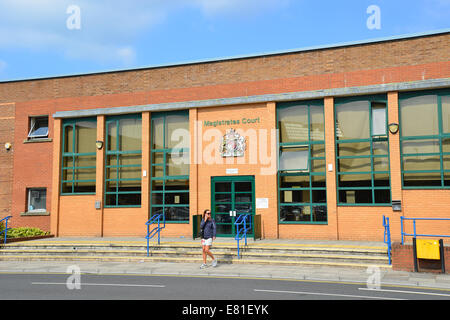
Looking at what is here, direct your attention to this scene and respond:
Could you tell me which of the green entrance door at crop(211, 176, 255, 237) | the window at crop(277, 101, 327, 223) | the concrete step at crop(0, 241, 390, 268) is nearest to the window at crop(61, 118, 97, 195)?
the concrete step at crop(0, 241, 390, 268)

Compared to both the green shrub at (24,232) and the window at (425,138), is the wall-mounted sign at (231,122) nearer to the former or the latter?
the window at (425,138)

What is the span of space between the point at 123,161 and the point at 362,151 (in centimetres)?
1053

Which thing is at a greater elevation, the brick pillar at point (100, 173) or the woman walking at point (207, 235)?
the brick pillar at point (100, 173)

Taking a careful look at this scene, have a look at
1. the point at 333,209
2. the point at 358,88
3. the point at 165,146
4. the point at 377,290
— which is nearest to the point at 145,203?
the point at 165,146

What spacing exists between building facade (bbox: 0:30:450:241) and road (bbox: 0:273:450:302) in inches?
242

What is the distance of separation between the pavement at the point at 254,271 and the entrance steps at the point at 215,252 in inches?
13.8

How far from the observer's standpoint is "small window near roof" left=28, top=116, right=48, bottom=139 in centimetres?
2144

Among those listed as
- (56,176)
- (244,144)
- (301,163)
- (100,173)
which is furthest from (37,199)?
(301,163)

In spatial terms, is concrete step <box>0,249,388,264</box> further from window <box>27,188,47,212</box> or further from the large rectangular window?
window <box>27,188,47,212</box>

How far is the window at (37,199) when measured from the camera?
68.7 feet

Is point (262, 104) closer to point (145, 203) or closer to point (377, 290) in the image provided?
point (145, 203)

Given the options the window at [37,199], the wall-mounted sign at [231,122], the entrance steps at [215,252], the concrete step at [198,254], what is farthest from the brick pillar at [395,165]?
the window at [37,199]
